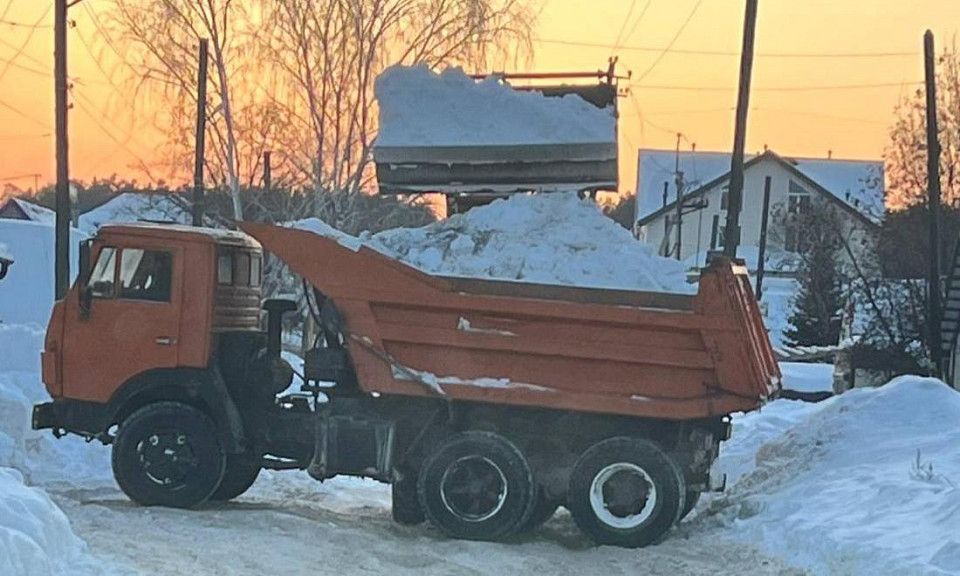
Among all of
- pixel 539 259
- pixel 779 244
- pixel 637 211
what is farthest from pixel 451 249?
pixel 637 211

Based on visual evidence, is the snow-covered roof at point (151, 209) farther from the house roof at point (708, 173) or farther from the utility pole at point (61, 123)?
the house roof at point (708, 173)

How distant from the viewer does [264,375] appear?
10734mm

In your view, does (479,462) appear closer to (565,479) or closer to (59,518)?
(565,479)

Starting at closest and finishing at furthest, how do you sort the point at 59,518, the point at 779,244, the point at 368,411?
the point at 59,518 → the point at 368,411 → the point at 779,244

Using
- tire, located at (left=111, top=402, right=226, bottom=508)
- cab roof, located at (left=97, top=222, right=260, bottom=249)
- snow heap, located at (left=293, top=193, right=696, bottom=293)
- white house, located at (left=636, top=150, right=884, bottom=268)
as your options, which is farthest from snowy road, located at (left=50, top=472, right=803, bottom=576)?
white house, located at (left=636, top=150, right=884, bottom=268)

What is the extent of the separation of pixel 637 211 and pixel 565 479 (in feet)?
193

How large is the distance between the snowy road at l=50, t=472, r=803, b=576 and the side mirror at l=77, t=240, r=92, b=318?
64.4 inches

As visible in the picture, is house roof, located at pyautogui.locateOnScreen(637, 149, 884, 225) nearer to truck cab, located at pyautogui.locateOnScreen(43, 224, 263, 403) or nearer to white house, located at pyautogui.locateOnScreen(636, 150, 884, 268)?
white house, located at pyautogui.locateOnScreen(636, 150, 884, 268)

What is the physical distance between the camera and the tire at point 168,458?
10.4 m

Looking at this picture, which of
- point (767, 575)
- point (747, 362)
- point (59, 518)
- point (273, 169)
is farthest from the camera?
point (273, 169)

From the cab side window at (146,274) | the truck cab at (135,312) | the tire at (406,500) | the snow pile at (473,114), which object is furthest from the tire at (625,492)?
the cab side window at (146,274)

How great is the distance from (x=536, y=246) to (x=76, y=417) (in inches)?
164

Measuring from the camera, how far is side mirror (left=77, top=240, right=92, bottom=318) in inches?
414

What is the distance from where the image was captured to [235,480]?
450 inches
